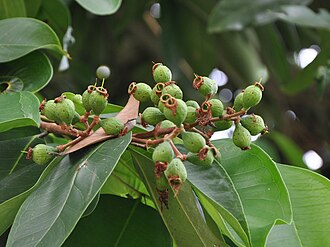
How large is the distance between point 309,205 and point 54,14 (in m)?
0.71

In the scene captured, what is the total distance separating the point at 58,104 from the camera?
0.84 meters

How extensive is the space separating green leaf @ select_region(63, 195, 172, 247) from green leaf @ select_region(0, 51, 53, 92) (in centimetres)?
22

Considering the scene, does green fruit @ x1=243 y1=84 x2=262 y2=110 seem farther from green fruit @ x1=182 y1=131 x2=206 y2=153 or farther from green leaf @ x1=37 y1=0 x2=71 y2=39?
green leaf @ x1=37 y1=0 x2=71 y2=39

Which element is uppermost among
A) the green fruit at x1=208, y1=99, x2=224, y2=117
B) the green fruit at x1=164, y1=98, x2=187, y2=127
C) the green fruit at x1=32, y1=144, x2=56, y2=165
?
the green fruit at x1=208, y1=99, x2=224, y2=117

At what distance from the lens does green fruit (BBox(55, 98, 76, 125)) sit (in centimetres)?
84

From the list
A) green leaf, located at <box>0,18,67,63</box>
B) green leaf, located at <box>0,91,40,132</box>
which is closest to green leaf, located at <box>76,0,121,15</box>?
green leaf, located at <box>0,18,67,63</box>

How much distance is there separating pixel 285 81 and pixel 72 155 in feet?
4.99

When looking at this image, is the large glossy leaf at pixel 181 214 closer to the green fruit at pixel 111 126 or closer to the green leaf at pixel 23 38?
the green fruit at pixel 111 126

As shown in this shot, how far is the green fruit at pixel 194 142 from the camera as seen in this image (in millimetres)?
783

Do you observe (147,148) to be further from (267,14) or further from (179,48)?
(179,48)

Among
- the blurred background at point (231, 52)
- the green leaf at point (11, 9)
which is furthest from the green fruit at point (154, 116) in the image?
the blurred background at point (231, 52)

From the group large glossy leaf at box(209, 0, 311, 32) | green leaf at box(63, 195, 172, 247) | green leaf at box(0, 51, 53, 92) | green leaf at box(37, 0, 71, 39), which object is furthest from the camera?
large glossy leaf at box(209, 0, 311, 32)

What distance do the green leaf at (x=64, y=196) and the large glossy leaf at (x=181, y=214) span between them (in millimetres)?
78

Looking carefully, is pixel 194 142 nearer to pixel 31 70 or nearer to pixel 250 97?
pixel 250 97
